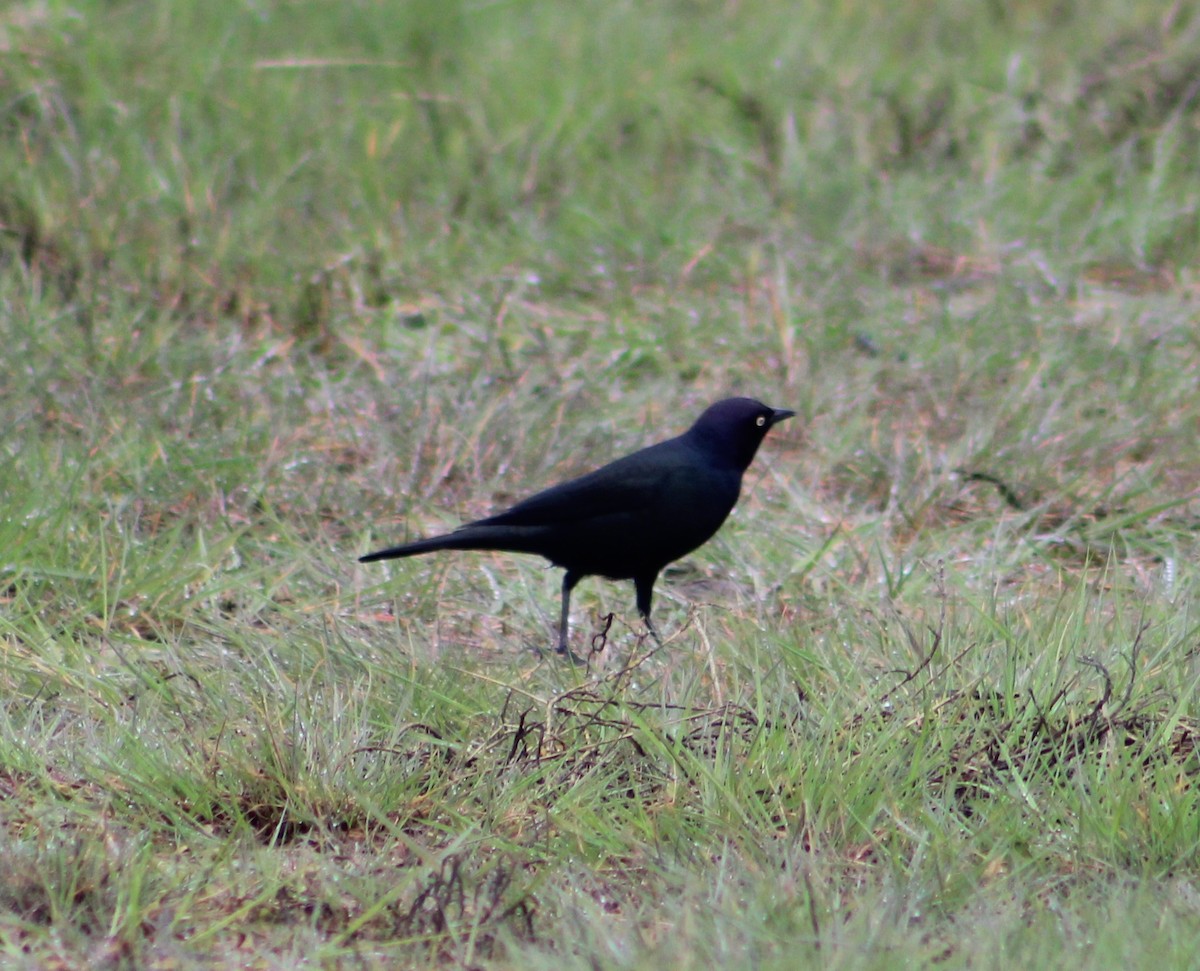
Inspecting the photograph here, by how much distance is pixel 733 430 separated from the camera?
174 inches

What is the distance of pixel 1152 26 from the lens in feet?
25.4

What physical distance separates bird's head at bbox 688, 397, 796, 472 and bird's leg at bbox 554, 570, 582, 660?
0.47 meters

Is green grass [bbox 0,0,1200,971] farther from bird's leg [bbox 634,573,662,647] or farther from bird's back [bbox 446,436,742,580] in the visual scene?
bird's back [bbox 446,436,742,580]

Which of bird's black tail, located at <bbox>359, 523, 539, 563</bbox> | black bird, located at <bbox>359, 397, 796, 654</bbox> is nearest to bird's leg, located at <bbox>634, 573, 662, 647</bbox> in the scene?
black bird, located at <bbox>359, 397, 796, 654</bbox>

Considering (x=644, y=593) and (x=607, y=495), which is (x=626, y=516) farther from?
(x=644, y=593)

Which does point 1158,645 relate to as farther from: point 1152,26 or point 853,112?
point 1152,26

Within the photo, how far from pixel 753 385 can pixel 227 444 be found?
5.74ft

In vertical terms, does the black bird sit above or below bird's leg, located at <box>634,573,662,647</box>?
above

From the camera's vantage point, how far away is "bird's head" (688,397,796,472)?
4.38 metres

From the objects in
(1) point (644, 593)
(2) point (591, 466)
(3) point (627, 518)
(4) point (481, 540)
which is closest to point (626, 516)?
(3) point (627, 518)

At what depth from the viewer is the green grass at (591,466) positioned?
2846 millimetres

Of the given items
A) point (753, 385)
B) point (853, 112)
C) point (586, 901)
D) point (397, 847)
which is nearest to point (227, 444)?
point (753, 385)

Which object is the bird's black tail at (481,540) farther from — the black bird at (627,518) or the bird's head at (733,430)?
the bird's head at (733,430)

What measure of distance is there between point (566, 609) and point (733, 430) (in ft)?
2.06
